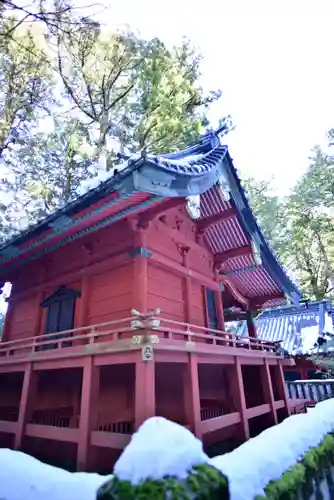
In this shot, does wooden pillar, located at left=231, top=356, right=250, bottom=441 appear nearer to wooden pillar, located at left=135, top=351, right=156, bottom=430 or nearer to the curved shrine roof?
wooden pillar, located at left=135, top=351, right=156, bottom=430

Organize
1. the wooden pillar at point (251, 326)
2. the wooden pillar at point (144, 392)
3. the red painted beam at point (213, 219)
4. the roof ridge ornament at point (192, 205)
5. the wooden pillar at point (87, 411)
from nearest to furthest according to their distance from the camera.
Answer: the wooden pillar at point (144, 392) < the wooden pillar at point (87, 411) < the roof ridge ornament at point (192, 205) < the red painted beam at point (213, 219) < the wooden pillar at point (251, 326)

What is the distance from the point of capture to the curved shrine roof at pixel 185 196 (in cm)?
491

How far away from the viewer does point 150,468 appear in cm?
232

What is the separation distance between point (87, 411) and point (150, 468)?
9.78 feet

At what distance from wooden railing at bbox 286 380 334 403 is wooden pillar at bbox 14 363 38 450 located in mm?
9017

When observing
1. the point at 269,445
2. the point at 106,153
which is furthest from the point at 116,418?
the point at 106,153

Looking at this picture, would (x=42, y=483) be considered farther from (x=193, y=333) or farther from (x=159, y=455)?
(x=193, y=333)

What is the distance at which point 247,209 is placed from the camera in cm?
820

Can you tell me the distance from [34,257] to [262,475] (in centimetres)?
723

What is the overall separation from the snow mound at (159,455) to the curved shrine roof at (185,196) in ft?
10.6

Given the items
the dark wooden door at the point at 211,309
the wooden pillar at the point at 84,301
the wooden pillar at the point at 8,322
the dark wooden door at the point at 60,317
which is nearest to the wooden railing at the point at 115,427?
the wooden pillar at the point at 84,301

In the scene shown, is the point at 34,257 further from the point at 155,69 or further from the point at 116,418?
the point at 155,69

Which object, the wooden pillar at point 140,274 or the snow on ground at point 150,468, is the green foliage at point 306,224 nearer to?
the wooden pillar at point 140,274

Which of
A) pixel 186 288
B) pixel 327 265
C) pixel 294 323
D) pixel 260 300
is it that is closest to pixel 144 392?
pixel 186 288
